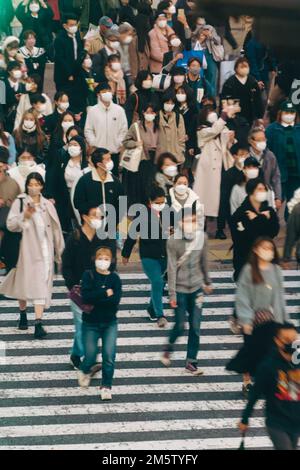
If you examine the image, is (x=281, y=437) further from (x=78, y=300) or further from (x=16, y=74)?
(x=16, y=74)

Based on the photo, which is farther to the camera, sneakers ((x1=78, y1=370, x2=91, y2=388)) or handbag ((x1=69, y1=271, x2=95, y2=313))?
sneakers ((x1=78, y1=370, x2=91, y2=388))

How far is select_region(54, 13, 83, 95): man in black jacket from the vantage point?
17.7 metres

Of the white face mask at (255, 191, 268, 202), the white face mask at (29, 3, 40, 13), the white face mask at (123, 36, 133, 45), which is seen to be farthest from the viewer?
the white face mask at (29, 3, 40, 13)

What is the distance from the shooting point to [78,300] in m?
9.83

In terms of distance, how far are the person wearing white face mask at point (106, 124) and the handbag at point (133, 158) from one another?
11.4 inches

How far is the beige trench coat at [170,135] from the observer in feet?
50.6

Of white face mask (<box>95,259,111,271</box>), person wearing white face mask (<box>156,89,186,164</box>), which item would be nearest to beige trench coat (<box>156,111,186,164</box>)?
person wearing white face mask (<box>156,89,186,164</box>)

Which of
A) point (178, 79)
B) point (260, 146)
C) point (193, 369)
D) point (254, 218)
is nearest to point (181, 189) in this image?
point (254, 218)

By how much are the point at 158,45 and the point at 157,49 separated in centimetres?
8

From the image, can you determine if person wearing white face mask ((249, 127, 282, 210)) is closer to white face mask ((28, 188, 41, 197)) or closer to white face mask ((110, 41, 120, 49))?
white face mask ((28, 188, 41, 197))

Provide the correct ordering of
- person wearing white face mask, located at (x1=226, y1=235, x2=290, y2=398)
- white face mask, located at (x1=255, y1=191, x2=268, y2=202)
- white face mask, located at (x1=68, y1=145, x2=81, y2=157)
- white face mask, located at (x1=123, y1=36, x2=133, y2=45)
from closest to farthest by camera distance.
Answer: person wearing white face mask, located at (x1=226, y1=235, x2=290, y2=398) < white face mask, located at (x1=255, y1=191, x2=268, y2=202) < white face mask, located at (x1=68, y1=145, x2=81, y2=157) < white face mask, located at (x1=123, y1=36, x2=133, y2=45)

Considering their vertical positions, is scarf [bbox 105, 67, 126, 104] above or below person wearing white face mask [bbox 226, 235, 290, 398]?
above

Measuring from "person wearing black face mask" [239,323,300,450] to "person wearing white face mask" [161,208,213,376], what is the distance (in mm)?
2925

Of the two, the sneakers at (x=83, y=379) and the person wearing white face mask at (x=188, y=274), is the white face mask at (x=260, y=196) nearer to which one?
the person wearing white face mask at (x=188, y=274)
